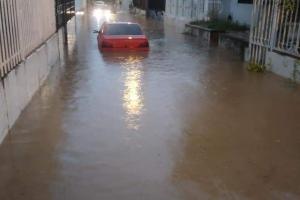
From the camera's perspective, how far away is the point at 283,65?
10.8 meters

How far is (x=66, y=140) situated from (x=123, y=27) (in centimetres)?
1026

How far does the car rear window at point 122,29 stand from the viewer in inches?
602

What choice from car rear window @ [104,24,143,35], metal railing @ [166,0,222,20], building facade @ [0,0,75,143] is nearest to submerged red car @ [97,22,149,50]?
car rear window @ [104,24,143,35]

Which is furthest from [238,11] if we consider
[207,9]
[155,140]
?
[155,140]

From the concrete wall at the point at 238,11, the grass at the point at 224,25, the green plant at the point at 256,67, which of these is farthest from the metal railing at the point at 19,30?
→ the concrete wall at the point at 238,11

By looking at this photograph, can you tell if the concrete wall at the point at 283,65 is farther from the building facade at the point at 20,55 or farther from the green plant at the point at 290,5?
the building facade at the point at 20,55

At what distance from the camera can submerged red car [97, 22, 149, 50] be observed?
15.0m

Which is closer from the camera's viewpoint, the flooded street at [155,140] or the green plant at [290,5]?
the flooded street at [155,140]

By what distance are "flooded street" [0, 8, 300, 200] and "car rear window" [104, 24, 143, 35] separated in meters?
4.71

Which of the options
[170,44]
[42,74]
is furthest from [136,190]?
[170,44]

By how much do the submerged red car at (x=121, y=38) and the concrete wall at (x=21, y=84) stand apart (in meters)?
4.28

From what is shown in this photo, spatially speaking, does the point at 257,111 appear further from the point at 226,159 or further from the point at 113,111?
the point at 113,111

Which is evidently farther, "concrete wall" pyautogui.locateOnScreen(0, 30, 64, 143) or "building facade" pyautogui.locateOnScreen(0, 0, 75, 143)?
"building facade" pyautogui.locateOnScreen(0, 0, 75, 143)

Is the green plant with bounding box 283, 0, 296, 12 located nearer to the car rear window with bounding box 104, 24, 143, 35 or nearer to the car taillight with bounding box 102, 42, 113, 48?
the car rear window with bounding box 104, 24, 143, 35
